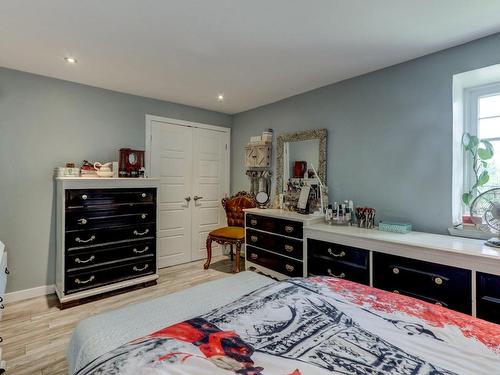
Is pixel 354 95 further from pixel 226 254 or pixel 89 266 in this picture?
pixel 89 266

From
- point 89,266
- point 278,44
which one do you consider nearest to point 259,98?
point 278,44

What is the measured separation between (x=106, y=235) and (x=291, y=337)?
260 cm

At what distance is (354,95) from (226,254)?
3148 millimetres

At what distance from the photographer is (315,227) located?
106 inches

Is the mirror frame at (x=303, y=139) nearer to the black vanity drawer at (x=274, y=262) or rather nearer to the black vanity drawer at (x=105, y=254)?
the black vanity drawer at (x=274, y=262)

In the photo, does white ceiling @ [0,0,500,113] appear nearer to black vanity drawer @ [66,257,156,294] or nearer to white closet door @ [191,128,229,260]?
white closet door @ [191,128,229,260]

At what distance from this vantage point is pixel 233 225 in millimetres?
4105

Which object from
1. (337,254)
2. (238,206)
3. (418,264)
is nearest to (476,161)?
(418,264)

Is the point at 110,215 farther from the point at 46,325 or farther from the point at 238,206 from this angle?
the point at 238,206

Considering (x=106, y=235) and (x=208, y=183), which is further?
(x=208, y=183)

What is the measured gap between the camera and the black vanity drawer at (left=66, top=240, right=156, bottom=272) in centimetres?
274

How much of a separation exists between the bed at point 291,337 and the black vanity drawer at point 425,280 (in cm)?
72

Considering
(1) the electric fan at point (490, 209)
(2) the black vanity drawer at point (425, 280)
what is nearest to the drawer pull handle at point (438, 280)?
(2) the black vanity drawer at point (425, 280)

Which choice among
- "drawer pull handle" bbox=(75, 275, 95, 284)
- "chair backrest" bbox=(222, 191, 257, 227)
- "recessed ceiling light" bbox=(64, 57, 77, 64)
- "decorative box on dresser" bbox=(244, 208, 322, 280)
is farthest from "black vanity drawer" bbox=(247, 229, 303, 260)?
"recessed ceiling light" bbox=(64, 57, 77, 64)
